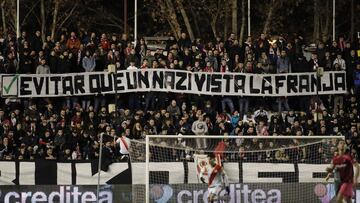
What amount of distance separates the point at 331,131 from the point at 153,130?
579cm

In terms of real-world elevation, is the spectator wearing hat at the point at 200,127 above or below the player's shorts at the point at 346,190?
above

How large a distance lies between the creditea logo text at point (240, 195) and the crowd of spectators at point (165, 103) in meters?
3.89

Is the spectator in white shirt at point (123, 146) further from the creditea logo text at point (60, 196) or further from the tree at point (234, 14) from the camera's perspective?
the tree at point (234, 14)

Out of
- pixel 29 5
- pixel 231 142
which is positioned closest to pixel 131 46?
pixel 231 142

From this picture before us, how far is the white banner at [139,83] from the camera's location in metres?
34.7

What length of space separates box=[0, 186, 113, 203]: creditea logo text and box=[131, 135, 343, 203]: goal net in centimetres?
98

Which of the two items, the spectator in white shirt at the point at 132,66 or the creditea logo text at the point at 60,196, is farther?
the spectator in white shirt at the point at 132,66

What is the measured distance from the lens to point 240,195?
28.7 meters

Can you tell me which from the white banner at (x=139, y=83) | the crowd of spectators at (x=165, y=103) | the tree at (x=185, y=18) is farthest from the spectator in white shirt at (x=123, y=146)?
the tree at (x=185, y=18)

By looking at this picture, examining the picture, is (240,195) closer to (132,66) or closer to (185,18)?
(132,66)

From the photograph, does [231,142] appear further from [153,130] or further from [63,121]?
[63,121]

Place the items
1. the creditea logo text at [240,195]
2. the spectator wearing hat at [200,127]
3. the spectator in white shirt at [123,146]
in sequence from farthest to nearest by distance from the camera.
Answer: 1. the spectator wearing hat at [200,127]
2. the spectator in white shirt at [123,146]
3. the creditea logo text at [240,195]

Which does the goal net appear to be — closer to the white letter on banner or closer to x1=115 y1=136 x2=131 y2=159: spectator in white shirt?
x1=115 y1=136 x2=131 y2=159: spectator in white shirt

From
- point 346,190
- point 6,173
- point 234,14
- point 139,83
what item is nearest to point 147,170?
point 6,173
